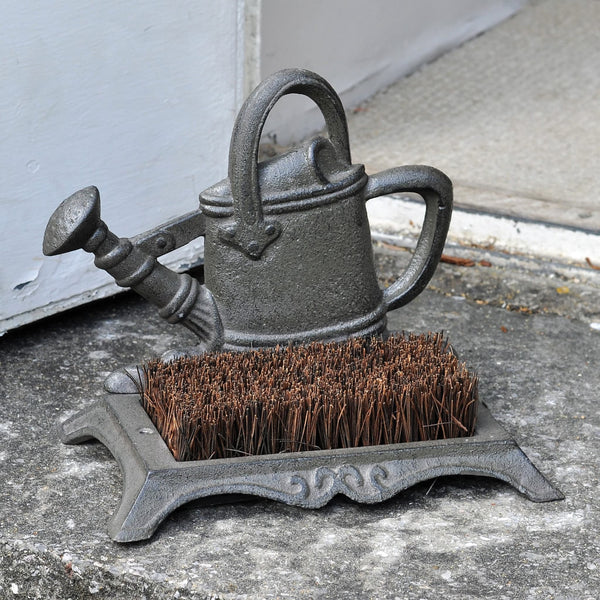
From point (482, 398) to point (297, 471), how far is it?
536 millimetres

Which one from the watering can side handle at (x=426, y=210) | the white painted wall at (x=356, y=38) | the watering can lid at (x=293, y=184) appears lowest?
the white painted wall at (x=356, y=38)

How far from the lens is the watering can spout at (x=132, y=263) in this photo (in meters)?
1.65

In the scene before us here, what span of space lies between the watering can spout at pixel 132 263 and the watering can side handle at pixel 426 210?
33 centimetres

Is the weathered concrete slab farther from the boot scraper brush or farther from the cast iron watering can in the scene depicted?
the cast iron watering can

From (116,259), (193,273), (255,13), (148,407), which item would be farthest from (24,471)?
(255,13)

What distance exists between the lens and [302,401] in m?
1.57

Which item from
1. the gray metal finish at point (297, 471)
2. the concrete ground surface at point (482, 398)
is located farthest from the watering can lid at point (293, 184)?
the concrete ground surface at point (482, 398)

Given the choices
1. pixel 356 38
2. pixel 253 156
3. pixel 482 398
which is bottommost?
A: pixel 482 398

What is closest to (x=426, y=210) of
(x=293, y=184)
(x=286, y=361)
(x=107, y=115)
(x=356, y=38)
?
(x=293, y=184)

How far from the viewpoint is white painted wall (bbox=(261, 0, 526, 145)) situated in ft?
9.55

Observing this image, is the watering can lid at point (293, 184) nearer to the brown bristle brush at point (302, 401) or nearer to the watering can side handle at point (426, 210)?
the watering can side handle at point (426, 210)

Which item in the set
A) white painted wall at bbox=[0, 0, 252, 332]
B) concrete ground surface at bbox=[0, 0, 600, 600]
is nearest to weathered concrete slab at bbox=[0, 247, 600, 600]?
concrete ground surface at bbox=[0, 0, 600, 600]

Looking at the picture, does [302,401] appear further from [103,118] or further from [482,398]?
[103,118]

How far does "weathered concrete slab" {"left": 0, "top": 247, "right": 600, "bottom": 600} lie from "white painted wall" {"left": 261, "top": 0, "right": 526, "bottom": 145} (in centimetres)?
121
